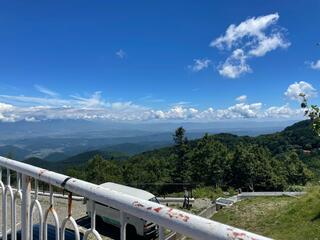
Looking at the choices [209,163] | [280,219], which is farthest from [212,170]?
[280,219]

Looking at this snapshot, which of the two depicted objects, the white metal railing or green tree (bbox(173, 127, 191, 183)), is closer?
the white metal railing

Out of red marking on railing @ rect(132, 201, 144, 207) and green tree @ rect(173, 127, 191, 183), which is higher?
red marking on railing @ rect(132, 201, 144, 207)

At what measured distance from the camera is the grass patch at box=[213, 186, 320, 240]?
483 inches

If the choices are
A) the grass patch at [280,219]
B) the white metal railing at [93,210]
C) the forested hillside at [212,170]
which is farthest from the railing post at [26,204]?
the forested hillside at [212,170]

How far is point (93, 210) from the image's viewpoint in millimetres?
1771

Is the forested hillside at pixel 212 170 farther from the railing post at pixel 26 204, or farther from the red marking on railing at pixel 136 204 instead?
the red marking on railing at pixel 136 204

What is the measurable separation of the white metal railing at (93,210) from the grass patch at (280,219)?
35.0 feet

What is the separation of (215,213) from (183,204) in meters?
2.72

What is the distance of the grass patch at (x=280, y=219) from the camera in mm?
12258

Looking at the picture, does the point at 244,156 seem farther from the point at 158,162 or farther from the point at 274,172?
the point at 158,162

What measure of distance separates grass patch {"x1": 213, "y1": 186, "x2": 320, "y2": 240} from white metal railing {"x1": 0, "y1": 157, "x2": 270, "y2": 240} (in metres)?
10.7

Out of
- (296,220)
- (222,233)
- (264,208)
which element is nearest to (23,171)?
(222,233)

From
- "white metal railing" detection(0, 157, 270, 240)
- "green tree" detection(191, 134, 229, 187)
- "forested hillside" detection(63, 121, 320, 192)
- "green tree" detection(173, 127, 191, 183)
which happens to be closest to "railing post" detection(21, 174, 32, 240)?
"white metal railing" detection(0, 157, 270, 240)

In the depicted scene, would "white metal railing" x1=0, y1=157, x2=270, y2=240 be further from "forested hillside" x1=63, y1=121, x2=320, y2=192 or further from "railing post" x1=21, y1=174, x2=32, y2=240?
"forested hillside" x1=63, y1=121, x2=320, y2=192
